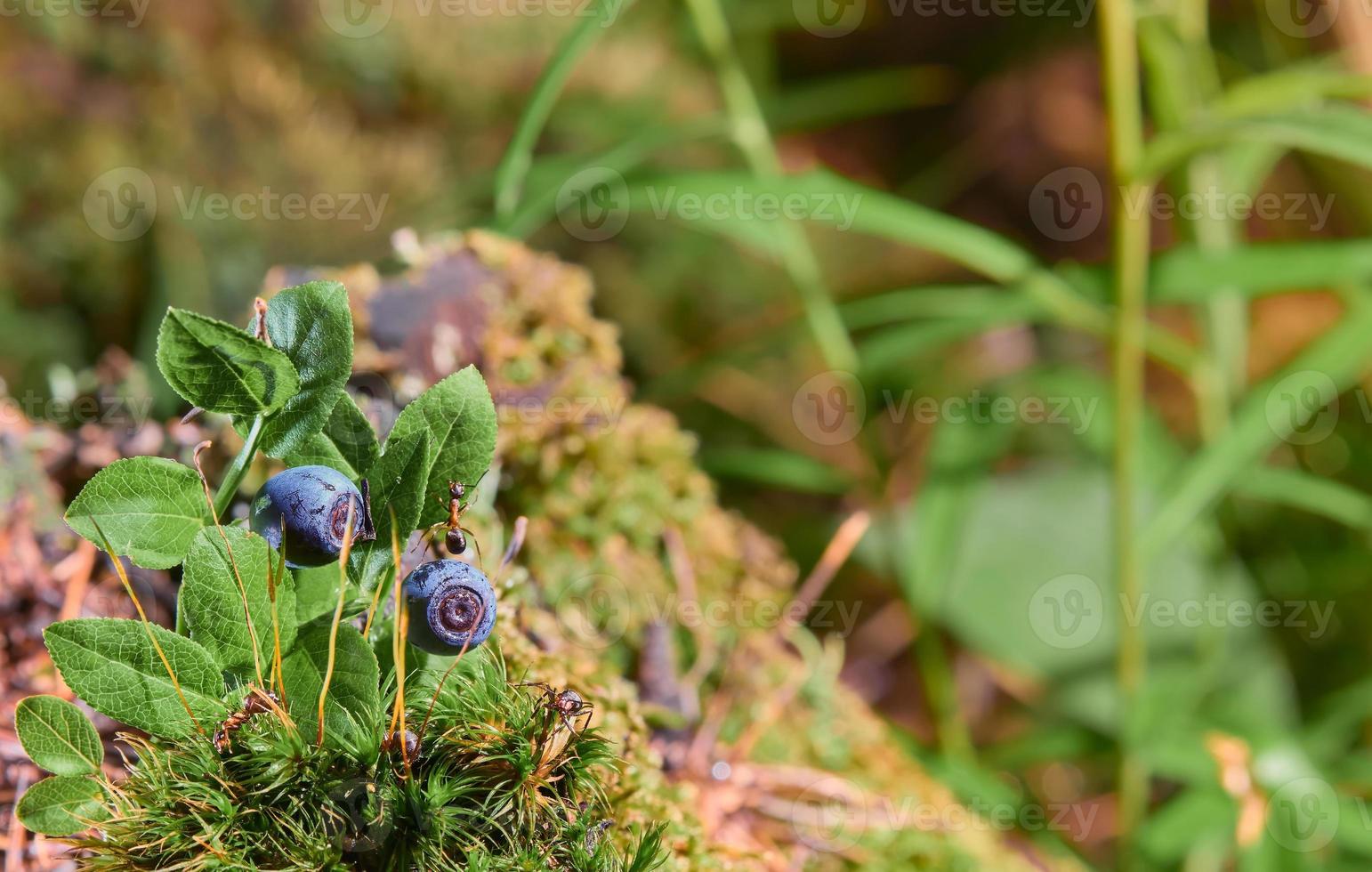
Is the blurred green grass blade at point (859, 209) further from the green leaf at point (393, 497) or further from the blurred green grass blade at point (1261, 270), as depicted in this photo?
the green leaf at point (393, 497)

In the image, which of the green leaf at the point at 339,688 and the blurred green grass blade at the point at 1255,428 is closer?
the green leaf at the point at 339,688

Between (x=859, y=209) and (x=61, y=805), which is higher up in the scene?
(x=859, y=209)

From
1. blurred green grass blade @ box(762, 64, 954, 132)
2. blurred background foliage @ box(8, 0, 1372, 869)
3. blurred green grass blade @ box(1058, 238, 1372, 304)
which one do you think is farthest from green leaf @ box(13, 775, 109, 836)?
blurred green grass blade @ box(762, 64, 954, 132)

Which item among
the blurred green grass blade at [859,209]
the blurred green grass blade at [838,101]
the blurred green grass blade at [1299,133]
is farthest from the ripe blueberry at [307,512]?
the blurred green grass blade at [838,101]

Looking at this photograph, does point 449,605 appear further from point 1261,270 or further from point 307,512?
point 1261,270

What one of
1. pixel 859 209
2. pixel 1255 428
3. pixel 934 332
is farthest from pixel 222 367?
pixel 1255 428

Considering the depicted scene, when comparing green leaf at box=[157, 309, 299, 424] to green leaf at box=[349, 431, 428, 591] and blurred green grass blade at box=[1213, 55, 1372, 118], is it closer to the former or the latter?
green leaf at box=[349, 431, 428, 591]
